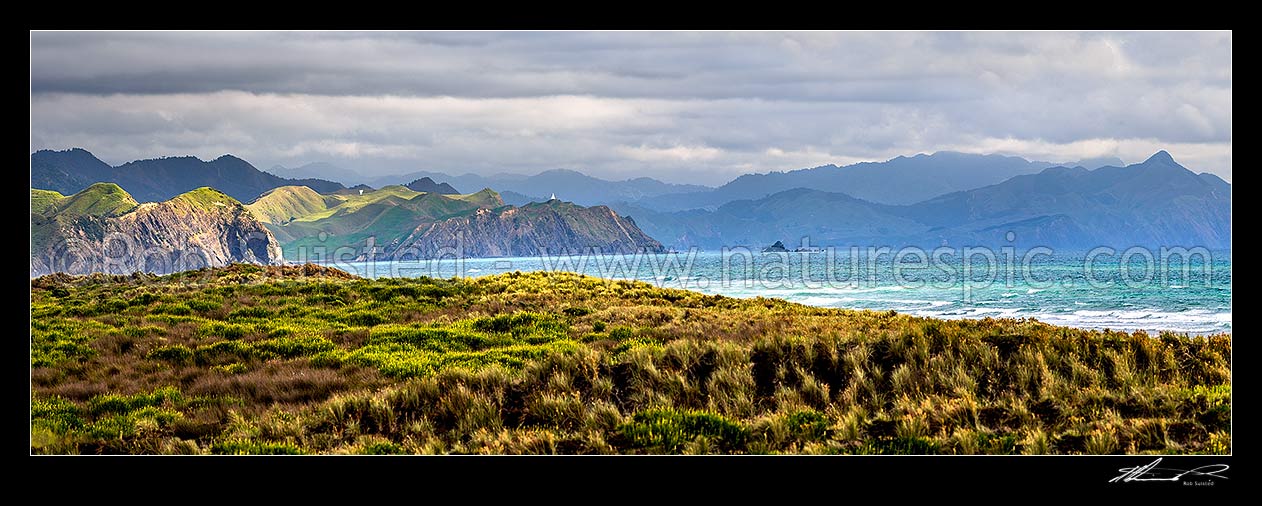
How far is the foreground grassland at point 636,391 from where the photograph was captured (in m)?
9.80

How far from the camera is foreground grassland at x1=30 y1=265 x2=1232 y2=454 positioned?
9.80 meters

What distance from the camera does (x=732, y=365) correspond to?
528 inches

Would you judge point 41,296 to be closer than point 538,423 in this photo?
No

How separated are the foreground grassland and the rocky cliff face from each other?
115 m
